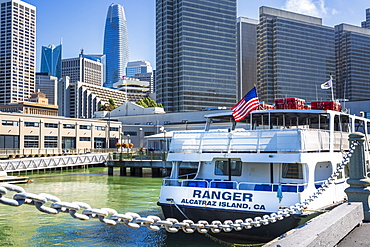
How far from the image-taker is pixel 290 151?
1670cm

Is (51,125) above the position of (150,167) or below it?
above

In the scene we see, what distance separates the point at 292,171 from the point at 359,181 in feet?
21.8

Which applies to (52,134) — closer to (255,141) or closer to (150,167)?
(150,167)

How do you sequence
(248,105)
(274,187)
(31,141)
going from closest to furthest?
(274,187) → (248,105) → (31,141)

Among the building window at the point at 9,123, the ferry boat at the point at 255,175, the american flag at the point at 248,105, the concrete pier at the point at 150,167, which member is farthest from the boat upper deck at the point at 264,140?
the building window at the point at 9,123

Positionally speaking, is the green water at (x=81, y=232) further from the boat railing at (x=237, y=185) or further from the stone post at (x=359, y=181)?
the stone post at (x=359, y=181)

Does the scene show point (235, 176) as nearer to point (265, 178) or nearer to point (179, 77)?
point (265, 178)

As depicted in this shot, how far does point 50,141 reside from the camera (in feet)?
269

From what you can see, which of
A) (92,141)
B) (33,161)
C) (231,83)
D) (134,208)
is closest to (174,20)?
(231,83)

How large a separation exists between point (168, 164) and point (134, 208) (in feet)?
73.8

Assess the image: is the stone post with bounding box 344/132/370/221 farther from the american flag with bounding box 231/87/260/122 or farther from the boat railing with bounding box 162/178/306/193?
the american flag with bounding box 231/87/260/122

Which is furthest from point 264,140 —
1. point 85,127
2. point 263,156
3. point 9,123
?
point 85,127

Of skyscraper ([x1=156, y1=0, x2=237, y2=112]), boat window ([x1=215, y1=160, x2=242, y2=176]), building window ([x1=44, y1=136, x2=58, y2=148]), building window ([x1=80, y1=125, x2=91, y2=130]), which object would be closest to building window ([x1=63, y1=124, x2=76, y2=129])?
building window ([x1=80, y1=125, x2=91, y2=130])

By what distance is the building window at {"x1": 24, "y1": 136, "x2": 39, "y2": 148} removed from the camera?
3054 inches
